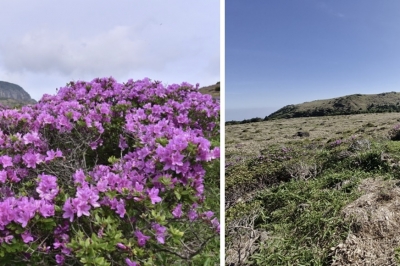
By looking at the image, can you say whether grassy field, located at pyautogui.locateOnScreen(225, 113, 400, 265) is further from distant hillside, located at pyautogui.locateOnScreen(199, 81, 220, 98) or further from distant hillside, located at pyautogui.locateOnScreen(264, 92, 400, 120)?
distant hillside, located at pyautogui.locateOnScreen(264, 92, 400, 120)

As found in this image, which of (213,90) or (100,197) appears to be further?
(213,90)

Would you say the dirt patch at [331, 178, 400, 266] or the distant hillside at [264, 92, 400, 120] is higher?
the distant hillside at [264, 92, 400, 120]

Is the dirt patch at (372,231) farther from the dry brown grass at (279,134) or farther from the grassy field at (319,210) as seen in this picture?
the dry brown grass at (279,134)

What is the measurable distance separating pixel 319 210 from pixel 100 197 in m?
1.47

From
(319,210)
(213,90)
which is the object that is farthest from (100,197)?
(213,90)

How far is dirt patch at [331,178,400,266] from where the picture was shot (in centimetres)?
211

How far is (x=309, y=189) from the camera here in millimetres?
2990

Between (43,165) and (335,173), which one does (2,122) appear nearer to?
(43,165)

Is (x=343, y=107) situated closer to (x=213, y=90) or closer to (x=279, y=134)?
(x=279, y=134)

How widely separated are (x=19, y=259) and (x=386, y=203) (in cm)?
208

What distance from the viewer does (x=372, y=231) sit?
2232 mm

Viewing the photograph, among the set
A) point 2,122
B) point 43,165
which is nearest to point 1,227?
point 43,165

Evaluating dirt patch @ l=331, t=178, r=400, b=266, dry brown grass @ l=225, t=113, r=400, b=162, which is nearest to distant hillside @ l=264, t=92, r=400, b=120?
dry brown grass @ l=225, t=113, r=400, b=162

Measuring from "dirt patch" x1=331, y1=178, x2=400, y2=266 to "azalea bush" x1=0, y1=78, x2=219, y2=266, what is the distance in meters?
0.75
